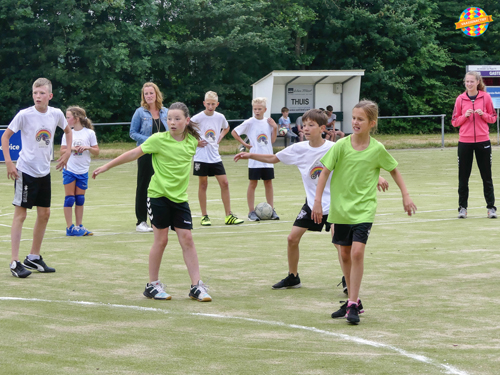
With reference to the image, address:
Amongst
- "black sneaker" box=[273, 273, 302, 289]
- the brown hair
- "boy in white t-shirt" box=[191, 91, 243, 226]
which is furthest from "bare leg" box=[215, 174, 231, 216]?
the brown hair

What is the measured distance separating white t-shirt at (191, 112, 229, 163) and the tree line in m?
26.3

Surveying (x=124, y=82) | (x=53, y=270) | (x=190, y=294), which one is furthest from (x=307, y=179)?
(x=124, y=82)

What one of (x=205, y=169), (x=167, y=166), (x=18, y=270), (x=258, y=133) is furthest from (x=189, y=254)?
(x=258, y=133)

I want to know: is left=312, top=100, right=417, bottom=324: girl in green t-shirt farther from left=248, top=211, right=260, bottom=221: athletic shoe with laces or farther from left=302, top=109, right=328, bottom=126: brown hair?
left=248, top=211, right=260, bottom=221: athletic shoe with laces

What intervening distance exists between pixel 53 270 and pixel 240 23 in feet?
118

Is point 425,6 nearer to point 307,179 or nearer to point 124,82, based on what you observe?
point 124,82

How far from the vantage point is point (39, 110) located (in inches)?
295

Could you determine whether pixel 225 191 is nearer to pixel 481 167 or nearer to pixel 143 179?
pixel 143 179

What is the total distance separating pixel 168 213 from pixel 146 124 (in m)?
4.22

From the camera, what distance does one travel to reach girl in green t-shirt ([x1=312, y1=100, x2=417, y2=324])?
5633mm

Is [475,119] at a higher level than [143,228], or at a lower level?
higher

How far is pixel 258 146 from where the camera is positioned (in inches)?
468

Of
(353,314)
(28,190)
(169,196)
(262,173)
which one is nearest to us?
(353,314)

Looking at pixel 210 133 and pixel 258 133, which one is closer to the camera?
pixel 210 133
